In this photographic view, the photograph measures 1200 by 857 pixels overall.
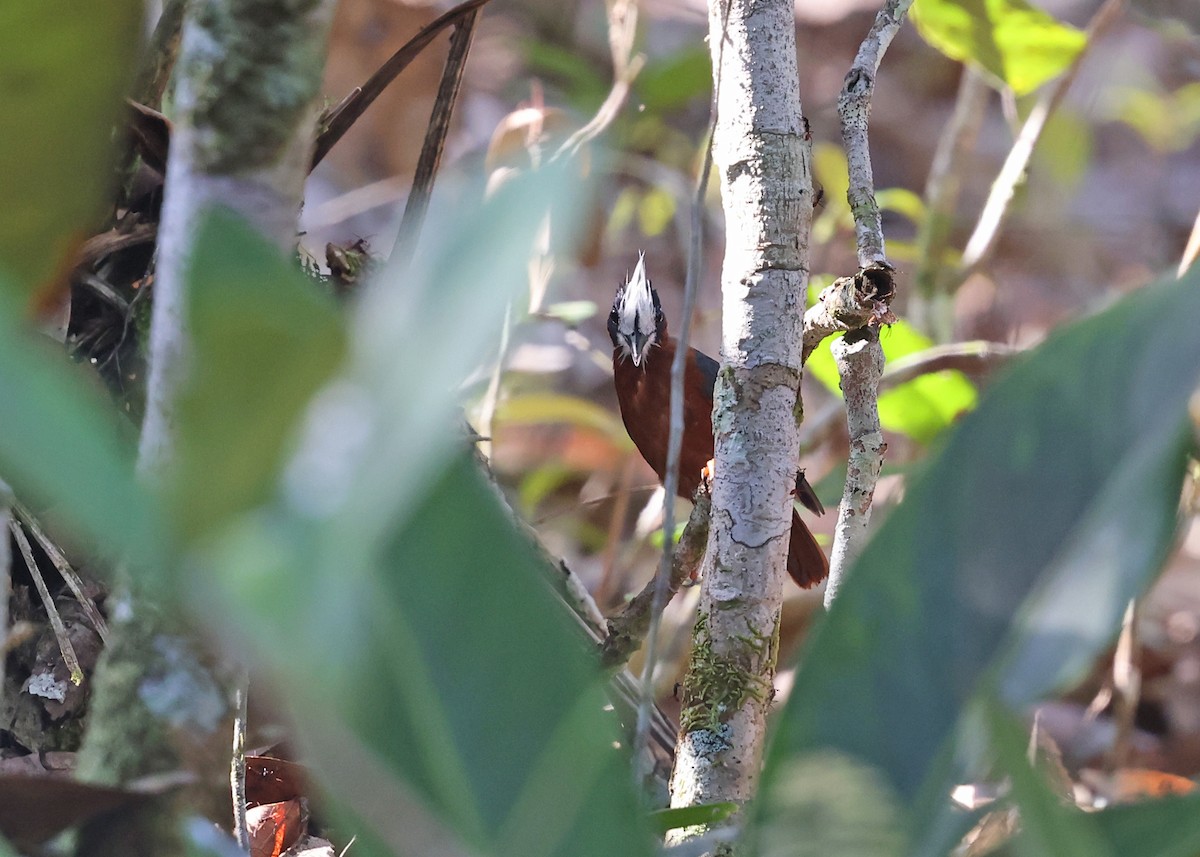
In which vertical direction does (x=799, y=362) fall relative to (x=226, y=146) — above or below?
below

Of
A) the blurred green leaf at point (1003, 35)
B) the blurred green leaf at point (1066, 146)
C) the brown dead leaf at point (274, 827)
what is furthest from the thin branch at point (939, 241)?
the brown dead leaf at point (274, 827)

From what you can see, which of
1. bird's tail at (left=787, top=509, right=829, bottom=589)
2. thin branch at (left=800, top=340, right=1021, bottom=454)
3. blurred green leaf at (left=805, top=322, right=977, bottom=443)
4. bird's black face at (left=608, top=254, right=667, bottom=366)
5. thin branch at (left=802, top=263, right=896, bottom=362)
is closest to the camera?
thin branch at (left=802, top=263, right=896, bottom=362)

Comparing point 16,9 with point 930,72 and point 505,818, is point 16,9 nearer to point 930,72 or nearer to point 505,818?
point 505,818

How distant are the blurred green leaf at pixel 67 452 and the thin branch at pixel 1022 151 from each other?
221cm

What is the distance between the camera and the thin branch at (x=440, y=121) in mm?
1331

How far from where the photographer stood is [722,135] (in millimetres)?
1073

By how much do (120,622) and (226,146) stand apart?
273mm

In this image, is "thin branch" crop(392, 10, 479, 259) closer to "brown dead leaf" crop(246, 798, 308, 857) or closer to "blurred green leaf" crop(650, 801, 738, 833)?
"brown dead leaf" crop(246, 798, 308, 857)

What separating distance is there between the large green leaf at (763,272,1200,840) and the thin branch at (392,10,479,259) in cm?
91

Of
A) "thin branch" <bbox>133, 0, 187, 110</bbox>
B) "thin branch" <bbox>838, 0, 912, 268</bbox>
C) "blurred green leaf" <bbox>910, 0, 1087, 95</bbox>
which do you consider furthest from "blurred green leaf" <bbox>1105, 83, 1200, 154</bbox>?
"thin branch" <bbox>133, 0, 187, 110</bbox>

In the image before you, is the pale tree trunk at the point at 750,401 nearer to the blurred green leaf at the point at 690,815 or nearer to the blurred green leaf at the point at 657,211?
the blurred green leaf at the point at 690,815

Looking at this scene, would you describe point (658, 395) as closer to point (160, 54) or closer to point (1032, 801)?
point (160, 54)

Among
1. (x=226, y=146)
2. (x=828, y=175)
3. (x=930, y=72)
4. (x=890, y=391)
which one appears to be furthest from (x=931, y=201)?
(x=930, y=72)

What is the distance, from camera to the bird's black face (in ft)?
8.98
